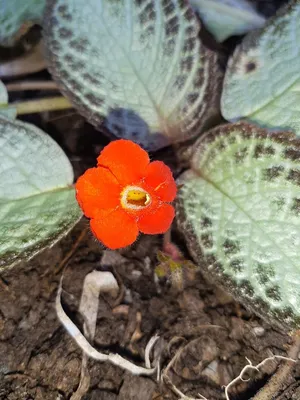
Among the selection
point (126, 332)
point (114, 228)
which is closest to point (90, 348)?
point (126, 332)

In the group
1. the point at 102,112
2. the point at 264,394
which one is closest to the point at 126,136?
the point at 102,112

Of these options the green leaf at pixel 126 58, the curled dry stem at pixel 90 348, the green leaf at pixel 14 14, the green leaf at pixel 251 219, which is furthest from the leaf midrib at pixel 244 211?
the green leaf at pixel 14 14

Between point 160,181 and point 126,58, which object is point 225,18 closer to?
point 126,58

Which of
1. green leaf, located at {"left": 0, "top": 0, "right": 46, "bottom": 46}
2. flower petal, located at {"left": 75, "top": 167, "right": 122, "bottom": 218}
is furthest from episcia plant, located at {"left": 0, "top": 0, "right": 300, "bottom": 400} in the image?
green leaf, located at {"left": 0, "top": 0, "right": 46, "bottom": 46}

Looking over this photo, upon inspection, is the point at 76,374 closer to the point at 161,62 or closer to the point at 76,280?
the point at 76,280

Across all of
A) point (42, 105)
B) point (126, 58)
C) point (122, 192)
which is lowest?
point (42, 105)

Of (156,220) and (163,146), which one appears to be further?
(163,146)

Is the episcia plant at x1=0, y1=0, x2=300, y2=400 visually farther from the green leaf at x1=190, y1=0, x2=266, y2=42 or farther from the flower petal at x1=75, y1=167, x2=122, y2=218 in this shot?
the green leaf at x1=190, y1=0, x2=266, y2=42
